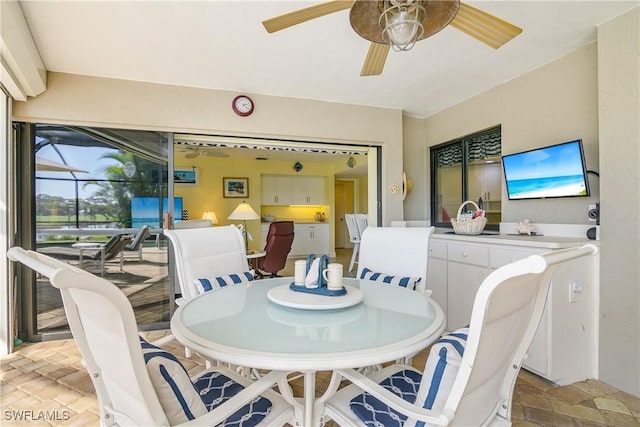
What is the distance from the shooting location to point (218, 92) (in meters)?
3.17

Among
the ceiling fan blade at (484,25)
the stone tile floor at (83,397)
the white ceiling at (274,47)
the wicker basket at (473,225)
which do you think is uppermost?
the white ceiling at (274,47)

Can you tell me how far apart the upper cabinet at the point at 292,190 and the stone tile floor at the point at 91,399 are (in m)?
5.47

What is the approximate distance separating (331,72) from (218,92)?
118 centimetres

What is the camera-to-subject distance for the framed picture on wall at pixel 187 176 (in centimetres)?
665

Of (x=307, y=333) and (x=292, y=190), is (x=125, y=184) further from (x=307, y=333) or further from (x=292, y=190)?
(x=292, y=190)

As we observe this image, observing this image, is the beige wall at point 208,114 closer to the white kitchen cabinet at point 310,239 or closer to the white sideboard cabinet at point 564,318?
the white sideboard cabinet at point 564,318

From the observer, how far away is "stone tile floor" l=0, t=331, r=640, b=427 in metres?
1.76

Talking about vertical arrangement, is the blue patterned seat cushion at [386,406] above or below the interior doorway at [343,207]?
below

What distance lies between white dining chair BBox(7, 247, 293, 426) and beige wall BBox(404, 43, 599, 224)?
8.91 feet

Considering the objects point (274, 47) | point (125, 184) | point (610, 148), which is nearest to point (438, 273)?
point (610, 148)

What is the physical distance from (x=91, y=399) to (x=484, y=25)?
3087mm

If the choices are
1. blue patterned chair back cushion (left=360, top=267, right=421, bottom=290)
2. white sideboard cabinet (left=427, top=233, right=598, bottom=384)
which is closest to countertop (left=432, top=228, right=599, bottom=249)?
white sideboard cabinet (left=427, top=233, right=598, bottom=384)

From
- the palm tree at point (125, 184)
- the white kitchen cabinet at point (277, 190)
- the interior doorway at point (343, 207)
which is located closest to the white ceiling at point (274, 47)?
the palm tree at point (125, 184)

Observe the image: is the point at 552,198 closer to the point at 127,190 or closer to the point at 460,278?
the point at 460,278
